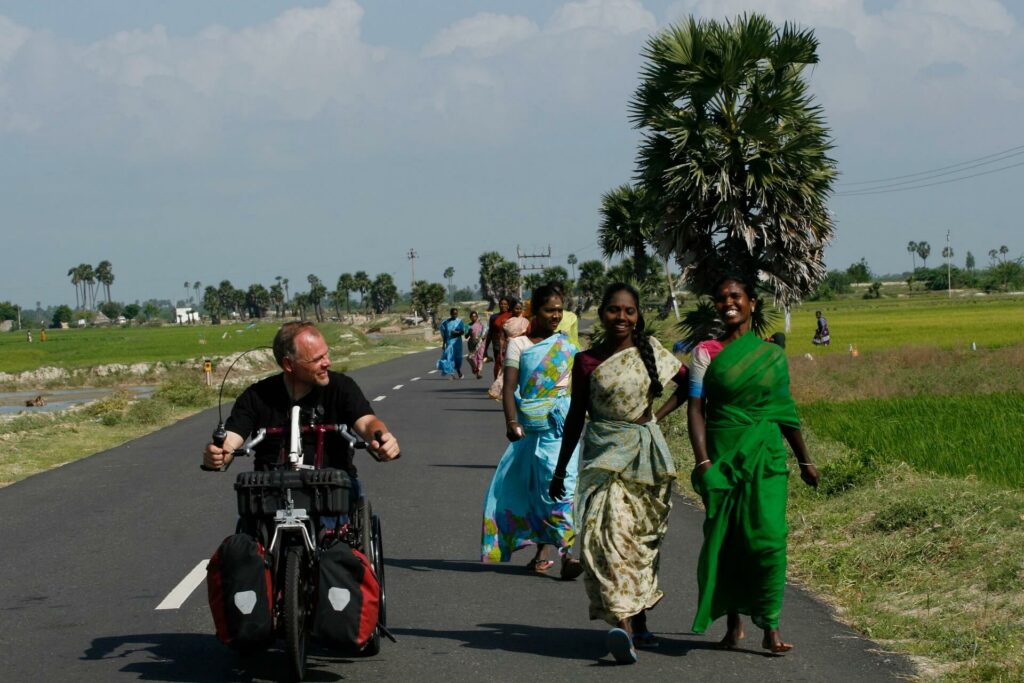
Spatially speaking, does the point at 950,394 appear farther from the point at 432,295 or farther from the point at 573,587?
the point at 432,295

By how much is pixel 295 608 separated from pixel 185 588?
2.98m

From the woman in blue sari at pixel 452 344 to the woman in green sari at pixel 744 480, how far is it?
27.5 metres

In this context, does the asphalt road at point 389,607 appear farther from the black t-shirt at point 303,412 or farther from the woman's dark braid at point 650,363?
the woman's dark braid at point 650,363

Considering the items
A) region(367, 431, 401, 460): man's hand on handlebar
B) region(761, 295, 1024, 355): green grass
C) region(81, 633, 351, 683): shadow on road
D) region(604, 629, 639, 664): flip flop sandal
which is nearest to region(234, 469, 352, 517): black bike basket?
region(367, 431, 401, 460): man's hand on handlebar

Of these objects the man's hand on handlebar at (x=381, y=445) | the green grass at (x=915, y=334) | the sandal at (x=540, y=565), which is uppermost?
the man's hand on handlebar at (x=381, y=445)

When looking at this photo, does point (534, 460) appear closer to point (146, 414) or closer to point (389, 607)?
point (389, 607)

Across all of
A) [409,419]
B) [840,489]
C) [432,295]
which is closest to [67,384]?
[409,419]

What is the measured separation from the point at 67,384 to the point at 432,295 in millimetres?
88484

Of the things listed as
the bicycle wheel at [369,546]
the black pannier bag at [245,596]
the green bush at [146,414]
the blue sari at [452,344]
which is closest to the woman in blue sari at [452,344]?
the blue sari at [452,344]

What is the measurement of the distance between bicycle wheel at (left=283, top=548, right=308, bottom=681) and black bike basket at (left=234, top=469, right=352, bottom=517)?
8.5 inches

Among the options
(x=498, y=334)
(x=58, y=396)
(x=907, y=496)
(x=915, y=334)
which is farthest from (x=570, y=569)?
(x=915, y=334)

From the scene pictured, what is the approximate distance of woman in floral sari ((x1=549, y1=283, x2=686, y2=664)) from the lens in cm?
662

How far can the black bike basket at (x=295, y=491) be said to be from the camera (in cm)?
588

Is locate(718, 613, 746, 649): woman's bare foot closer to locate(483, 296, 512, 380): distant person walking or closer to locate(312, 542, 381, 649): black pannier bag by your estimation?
locate(312, 542, 381, 649): black pannier bag
